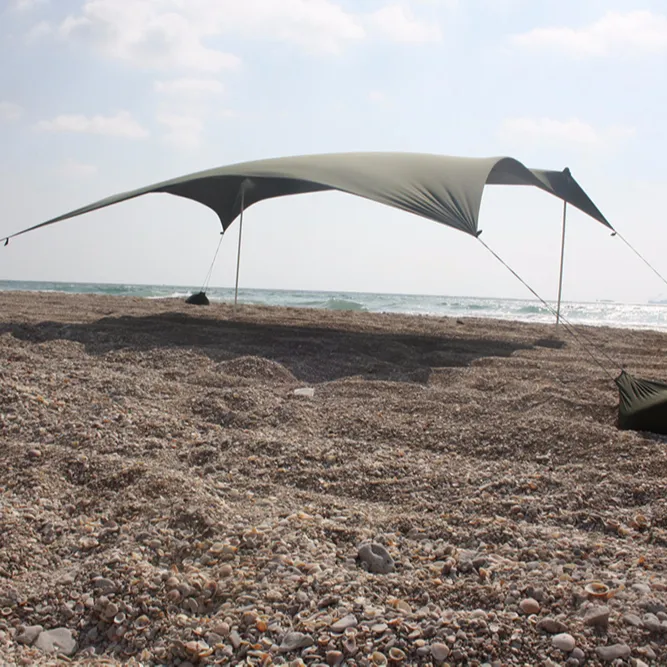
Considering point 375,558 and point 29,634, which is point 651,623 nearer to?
point 375,558

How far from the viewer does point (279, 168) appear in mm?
5094

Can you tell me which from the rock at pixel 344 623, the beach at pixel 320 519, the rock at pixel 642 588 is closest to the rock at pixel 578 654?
the beach at pixel 320 519

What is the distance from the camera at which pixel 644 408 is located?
2.21m

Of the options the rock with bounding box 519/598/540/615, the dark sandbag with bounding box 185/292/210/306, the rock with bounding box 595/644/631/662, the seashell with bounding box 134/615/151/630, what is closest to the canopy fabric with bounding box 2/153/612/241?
the dark sandbag with bounding box 185/292/210/306

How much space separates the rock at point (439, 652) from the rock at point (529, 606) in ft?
0.60

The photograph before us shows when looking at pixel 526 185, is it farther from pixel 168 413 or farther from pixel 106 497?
pixel 106 497

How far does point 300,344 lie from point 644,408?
2.29 meters

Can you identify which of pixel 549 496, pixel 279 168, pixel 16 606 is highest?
pixel 279 168

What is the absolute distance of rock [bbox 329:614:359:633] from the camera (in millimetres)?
1075

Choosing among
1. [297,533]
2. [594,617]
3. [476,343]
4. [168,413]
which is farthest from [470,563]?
[476,343]

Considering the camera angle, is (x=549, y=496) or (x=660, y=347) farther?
(x=660, y=347)

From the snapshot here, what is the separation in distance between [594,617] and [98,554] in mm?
1016

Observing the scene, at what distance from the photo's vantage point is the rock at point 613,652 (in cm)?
100

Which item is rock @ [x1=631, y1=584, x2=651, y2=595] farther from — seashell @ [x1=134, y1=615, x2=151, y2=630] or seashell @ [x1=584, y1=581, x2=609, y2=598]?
seashell @ [x1=134, y1=615, x2=151, y2=630]
